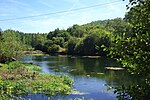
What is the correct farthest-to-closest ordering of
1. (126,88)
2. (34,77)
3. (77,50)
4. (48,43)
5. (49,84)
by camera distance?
(48,43), (77,50), (34,77), (49,84), (126,88)

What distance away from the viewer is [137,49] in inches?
190

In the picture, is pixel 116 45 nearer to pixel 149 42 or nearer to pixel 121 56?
pixel 121 56

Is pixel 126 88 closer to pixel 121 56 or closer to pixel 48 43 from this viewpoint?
pixel 121 56

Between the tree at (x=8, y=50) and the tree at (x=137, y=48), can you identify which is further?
the tree at (x=8, y=50)

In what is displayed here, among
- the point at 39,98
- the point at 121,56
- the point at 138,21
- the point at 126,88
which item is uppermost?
the point at 138,21

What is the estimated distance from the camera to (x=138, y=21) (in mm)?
4879

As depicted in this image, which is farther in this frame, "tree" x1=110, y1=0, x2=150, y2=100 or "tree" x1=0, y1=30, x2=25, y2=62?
"tree" x1=0, y1=30, x2=25, y2=62

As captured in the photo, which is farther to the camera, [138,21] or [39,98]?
[39,98]

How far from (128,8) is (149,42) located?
824 millimetres

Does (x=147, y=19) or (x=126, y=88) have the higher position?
(x=147, y=19)

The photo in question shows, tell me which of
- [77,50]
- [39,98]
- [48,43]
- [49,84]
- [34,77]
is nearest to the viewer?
[39,98]

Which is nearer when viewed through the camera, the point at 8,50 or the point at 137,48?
the point at 137,48

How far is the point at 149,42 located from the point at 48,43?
12347 cm

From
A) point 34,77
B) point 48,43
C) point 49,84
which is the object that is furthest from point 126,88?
point 48,43
